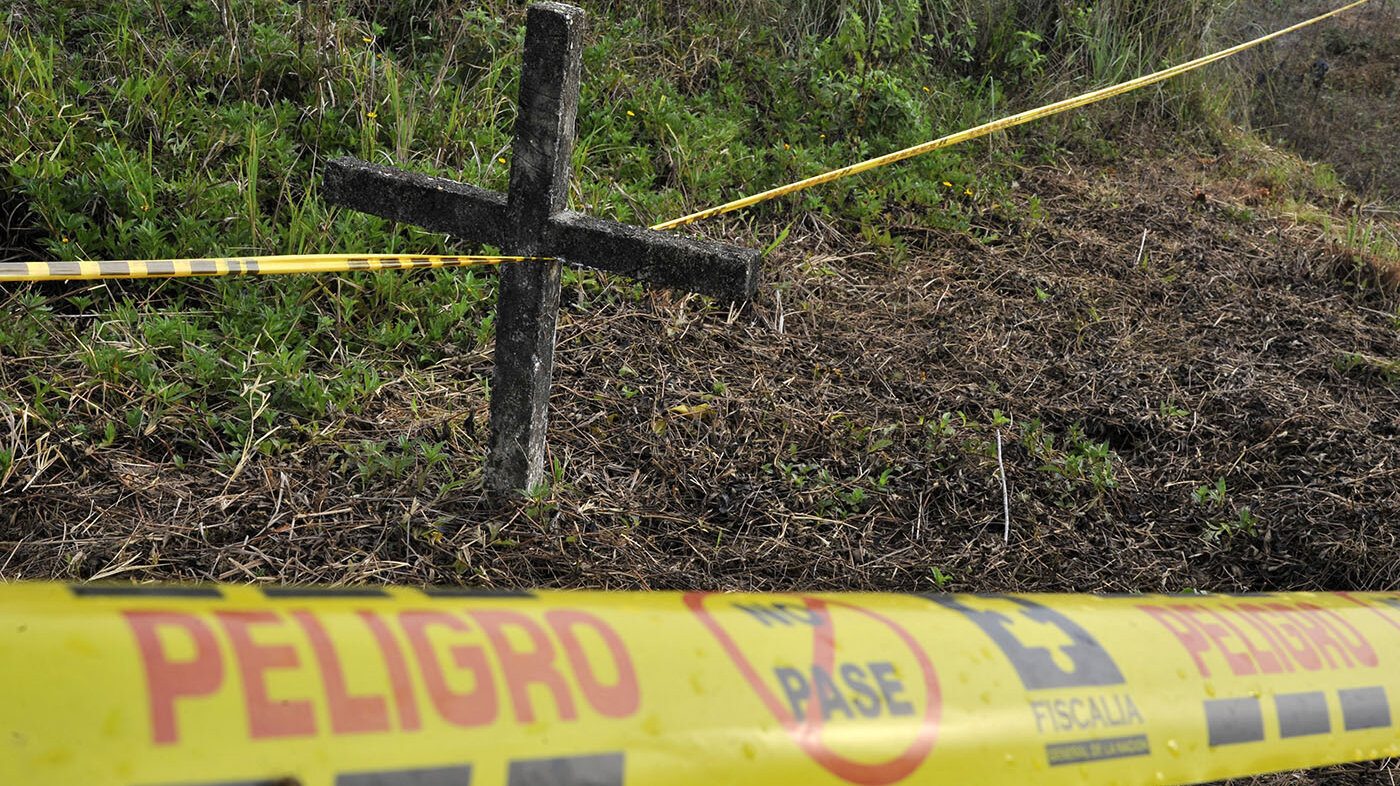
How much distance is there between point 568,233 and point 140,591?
1294 millimetres

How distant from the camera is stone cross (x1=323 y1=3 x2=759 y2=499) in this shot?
2229 millimetres

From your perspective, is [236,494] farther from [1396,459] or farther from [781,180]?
[1396,459]

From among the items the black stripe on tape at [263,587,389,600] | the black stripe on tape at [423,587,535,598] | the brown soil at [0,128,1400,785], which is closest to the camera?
the black stripe on tape at [263,587,389,600]

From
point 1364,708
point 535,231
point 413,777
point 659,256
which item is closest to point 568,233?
point 535,231

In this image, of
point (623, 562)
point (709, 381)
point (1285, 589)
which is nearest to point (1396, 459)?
point (1285, 589)

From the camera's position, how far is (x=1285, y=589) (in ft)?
9.84

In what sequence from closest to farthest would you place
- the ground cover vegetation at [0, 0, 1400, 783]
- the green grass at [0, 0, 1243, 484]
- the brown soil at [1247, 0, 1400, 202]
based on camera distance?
the ground cover vegetation at [0, 0, 1400, 783] → the green grass at [0, 0, 1243, 484] → the brown soil at [1247, 0, 1400, 202]

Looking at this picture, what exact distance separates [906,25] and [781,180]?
135cm

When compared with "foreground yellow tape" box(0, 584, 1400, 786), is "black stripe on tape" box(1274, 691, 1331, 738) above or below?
below

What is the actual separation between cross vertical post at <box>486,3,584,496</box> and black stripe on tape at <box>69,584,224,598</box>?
1226mm

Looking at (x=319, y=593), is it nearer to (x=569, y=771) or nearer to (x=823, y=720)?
(x=569, y=771)

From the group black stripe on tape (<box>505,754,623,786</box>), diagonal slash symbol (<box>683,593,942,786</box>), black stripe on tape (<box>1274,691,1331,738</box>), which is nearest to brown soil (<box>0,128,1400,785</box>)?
black stripe on tape (<box>1274,691,1331,738</box>)

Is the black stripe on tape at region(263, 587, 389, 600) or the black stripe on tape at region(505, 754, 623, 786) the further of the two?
the black stripe on tape at region(263, 587, 389, 600)

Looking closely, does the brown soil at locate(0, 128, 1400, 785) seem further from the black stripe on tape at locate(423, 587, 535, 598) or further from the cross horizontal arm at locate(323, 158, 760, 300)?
the black stripe on tape at locate(423, 587, 535, 598)
